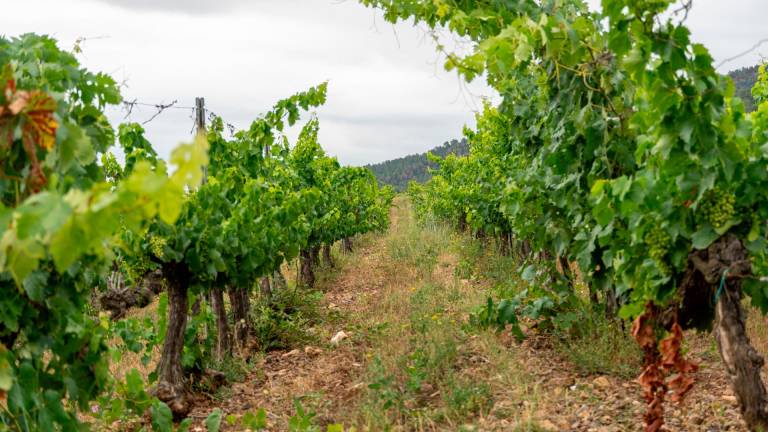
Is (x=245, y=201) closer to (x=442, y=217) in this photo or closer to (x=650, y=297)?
(x=650, y=297)

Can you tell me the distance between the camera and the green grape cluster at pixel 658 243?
9.43ft

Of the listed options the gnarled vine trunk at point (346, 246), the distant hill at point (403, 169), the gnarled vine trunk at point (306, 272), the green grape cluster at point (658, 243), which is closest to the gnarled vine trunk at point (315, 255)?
the gnarled vine trunk at point (306, 272)

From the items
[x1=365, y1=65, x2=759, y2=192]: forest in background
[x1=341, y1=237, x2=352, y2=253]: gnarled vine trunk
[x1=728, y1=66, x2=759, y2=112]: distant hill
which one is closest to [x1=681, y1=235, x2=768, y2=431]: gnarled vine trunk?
[x1=341, y1=237, x2=352, y2=253]: gnarled vine trunk

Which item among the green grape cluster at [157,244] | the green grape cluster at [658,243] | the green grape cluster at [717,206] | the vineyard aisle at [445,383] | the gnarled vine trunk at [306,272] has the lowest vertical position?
the vineyard aisle at [445,383]

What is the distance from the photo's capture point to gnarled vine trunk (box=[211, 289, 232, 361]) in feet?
21.1

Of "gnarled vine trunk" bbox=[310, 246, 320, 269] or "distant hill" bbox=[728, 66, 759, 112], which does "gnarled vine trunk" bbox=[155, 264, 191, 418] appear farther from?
"distant hill" bbox=[728, 66, 759, 112]

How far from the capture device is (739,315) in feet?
9.77

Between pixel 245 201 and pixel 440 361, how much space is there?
7.57 ft

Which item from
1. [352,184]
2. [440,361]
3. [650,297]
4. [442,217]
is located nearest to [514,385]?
[440,361]

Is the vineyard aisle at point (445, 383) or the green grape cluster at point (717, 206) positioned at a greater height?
the green grape cluster at point (717, 206)

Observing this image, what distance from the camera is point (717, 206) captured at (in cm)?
272

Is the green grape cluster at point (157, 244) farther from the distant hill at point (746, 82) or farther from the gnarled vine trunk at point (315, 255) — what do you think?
the distant hill at point (746, 82)

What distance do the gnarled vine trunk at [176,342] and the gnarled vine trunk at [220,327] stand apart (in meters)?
1.11

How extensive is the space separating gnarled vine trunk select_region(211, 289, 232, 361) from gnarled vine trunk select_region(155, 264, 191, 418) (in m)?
1.11
